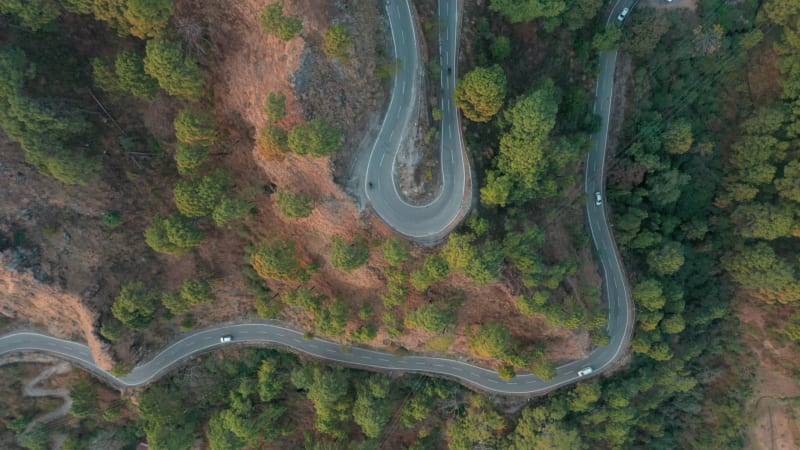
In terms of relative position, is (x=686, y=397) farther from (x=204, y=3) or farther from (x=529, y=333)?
(x=204, y=3)

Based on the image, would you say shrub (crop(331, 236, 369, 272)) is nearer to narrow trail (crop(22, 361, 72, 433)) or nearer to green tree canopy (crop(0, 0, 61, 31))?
green tree canopy (crop(0, 0, 61, 31))

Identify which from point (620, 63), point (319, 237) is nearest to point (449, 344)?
point (319, 237)

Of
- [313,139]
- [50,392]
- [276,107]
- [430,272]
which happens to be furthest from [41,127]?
[430,272]

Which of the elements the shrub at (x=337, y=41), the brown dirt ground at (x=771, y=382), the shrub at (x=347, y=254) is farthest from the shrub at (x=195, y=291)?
the brown dirt ground at (x=771, y=382)

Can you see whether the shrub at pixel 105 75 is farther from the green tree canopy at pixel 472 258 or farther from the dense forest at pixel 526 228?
the green tree canopy at pixel 472 258

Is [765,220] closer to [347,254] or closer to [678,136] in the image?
[678,136]

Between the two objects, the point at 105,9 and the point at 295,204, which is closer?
the point at 105,9
